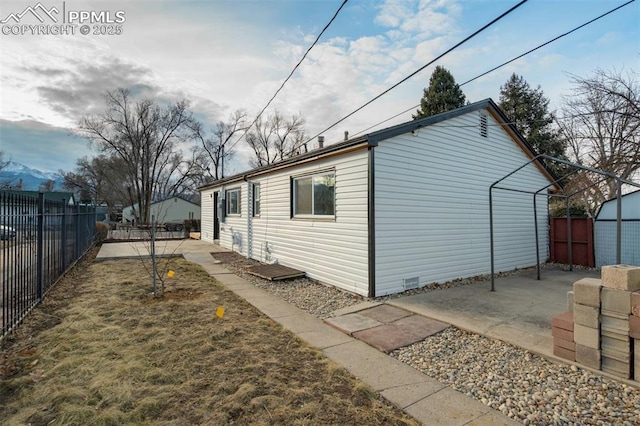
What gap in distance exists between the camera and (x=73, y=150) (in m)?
35.8

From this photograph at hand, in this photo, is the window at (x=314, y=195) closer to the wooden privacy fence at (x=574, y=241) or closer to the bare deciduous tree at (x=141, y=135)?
the wooden privacy fence at (x=574, y=241)

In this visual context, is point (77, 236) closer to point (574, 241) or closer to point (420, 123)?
point (420, 123)

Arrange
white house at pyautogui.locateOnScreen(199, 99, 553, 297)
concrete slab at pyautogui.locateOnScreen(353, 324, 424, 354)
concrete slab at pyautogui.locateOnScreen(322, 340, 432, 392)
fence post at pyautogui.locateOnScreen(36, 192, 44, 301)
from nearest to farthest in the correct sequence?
1. concrete slab at pyautogui.locateOnScreen(322, 340, 432, 392)
2. concrete slab at pyautogui.locateOnScreen(353, 324, 424, 354)
3. fence post at pyautogui.locateOnScreen(36, 192, 44, 301)
4. white house at pyautogui.locateOnScreen(199, 99, 553, 297)

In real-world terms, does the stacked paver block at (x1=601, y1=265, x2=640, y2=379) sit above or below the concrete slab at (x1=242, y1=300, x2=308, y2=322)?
above

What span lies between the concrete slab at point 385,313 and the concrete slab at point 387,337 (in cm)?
30

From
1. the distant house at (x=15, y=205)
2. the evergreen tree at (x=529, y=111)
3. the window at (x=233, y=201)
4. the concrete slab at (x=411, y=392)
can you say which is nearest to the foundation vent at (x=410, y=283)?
the concrete slab at (x=411, y=392)

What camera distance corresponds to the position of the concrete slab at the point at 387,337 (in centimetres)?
373

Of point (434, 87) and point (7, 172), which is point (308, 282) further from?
point (7, 172)

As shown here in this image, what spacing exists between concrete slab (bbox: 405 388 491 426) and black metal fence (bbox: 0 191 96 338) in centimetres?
471

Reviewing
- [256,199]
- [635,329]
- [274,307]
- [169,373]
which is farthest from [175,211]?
[635,329]

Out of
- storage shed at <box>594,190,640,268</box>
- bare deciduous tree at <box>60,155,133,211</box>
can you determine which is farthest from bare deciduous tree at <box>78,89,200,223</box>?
storage shed at <box>594,190,640,268</box>

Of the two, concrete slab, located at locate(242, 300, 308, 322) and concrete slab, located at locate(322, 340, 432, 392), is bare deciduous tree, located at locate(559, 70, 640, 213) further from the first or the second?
concrete slab, located at locate(242, 300, 308, 322)

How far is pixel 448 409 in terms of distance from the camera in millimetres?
2490

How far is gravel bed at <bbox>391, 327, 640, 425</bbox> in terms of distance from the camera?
2.41 metres
